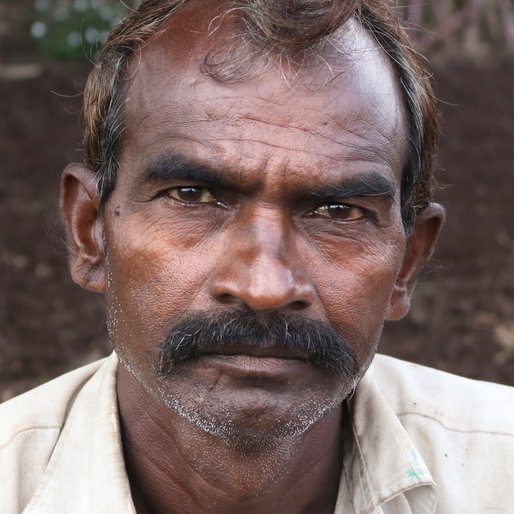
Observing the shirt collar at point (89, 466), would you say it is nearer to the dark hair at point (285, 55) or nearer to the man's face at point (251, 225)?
the man's face at point (251, 225)

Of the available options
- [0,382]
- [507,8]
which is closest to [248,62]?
[0,382]

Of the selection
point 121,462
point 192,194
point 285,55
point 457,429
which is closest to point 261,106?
point 285,55

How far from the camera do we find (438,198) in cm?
617

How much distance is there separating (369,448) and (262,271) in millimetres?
815

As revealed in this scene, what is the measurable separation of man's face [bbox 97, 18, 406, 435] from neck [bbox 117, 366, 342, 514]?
18 cm

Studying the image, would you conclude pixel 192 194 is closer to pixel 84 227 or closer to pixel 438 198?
pixel 84 227

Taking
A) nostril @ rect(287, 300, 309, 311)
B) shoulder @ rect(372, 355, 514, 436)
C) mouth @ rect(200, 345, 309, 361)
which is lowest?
shoulder @ rect(372, 355, 514, 436)

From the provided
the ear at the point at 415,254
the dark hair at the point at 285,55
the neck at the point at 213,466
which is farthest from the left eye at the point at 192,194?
the ear at the point at 415,254

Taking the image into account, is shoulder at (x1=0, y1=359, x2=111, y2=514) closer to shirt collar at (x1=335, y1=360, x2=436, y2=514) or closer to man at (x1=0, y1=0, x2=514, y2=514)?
man at (x1=0, y1=0, x2=514, y2=514)

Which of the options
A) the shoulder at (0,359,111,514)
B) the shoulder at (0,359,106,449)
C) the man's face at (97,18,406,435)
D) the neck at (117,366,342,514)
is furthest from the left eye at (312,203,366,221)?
the shoulder at (0,359,106,449)

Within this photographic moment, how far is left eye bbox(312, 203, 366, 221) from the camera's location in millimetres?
2506

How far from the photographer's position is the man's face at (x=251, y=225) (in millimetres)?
2330

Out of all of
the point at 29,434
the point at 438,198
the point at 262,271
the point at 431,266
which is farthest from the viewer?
the point at 438,198

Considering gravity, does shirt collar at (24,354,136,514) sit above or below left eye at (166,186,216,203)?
below
